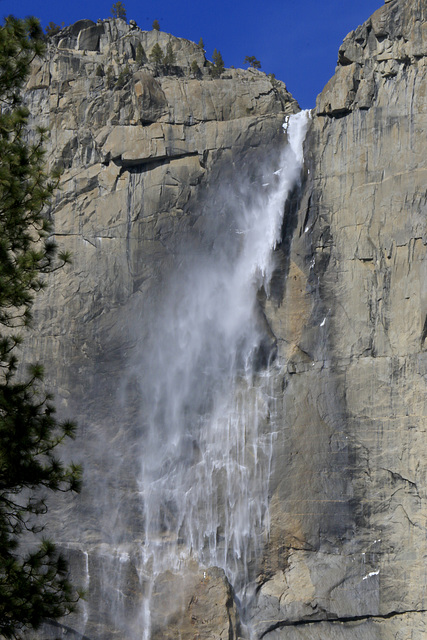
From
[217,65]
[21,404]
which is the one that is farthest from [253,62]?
[21,404]

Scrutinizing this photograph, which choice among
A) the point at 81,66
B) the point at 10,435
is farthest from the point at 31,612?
the point at 81,66

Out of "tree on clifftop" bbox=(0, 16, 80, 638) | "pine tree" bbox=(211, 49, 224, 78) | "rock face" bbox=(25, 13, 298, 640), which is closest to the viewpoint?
"tree on clifftop" bbox=(0, 16, 80, 638)

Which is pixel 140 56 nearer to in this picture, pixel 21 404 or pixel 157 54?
pixel 157 54

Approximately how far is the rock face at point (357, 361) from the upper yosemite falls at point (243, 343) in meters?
0.07

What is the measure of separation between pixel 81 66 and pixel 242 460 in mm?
16643

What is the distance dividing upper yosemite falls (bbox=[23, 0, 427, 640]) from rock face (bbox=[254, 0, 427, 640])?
7 cm

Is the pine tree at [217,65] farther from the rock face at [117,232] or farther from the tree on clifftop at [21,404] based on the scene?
the tree on clifftop at [21,404]

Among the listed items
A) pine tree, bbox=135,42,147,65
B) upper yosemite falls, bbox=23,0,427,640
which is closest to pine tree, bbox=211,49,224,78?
upper yosemite falls, bbox=23,0,427,640

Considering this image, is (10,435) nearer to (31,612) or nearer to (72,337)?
(31,612)

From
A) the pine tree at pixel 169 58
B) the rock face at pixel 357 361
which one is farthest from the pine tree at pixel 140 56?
the rock face at pixel 357 361

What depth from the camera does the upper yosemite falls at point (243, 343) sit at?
30328 mm

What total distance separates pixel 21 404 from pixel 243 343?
1939 centimetres

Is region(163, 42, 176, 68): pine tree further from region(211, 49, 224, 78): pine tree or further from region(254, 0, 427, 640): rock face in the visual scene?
region(254, 0, 427, 640): rock face

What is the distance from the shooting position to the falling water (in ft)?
105
